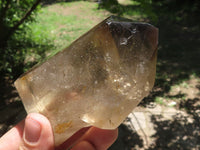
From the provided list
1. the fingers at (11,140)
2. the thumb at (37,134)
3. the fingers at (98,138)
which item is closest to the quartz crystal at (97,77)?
the thumb at (37,134)

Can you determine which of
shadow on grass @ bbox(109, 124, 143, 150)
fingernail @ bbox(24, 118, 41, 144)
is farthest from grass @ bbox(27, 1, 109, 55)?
fingernail @ bbox(24, 118, 41, 144)

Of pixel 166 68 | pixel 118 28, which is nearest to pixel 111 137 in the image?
pixel 118 28

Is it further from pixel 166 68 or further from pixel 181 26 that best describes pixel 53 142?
pixel 181 26

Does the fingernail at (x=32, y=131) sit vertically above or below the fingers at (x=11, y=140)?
above

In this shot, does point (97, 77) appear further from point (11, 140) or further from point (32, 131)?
point (11, 140)

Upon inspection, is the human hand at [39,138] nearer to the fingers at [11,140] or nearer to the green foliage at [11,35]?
the fingers at [11,140]

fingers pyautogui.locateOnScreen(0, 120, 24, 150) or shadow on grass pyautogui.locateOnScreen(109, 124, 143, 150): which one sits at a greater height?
fingers pyautogui.locateOnScreen(0, 120, 24, 150)

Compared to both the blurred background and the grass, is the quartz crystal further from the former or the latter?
the grass

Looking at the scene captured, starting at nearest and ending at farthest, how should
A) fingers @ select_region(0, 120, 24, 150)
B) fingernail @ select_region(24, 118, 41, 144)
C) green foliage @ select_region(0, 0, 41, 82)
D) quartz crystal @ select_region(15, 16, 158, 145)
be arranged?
quartz crystal @ select_region(15, 16, 158, 145) < fingernail @ select_region(24, 118, 41, 144) < fingers @ select_region(0, 120, 24, 150) < green foliage @ select_region(0, 0, 41, 82)
